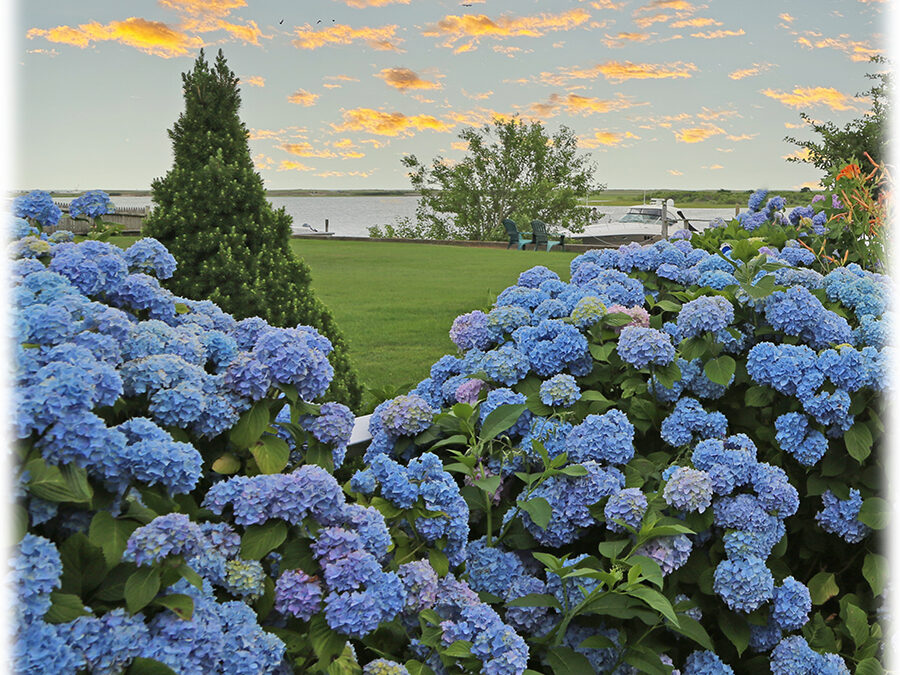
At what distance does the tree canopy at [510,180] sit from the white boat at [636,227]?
85.2 inches

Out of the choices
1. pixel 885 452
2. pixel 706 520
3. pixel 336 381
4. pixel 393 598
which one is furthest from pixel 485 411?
pixel 336 381

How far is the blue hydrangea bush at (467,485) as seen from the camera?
124 centimetres

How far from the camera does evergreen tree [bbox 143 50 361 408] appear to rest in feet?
12.6

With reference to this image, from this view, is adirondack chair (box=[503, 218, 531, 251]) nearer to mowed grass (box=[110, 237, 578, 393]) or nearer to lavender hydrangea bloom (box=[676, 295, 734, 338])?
mowed grass (box=[110, 237, 578, 393])

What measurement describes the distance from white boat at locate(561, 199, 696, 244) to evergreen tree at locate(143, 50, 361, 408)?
19.3 m

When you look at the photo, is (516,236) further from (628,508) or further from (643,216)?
(628,508)

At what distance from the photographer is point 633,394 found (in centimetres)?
248

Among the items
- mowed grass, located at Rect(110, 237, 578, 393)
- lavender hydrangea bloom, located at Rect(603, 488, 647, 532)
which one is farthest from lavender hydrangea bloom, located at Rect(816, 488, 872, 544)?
mowed grass, located at Rect(110, 237, 578, 393)

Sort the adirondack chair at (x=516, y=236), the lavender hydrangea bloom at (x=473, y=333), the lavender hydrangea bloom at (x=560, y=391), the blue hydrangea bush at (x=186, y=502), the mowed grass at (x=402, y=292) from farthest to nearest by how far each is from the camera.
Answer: the adirondack chair at (x=516, y=236) → the mowed grass at (x=402, y=292) → the lavender hydrangea bloom at (x=473, y=333) → the lavender hydrangea bloom at (x=560, y=391) → the blue hydrangea bush at (x=186, y=502)

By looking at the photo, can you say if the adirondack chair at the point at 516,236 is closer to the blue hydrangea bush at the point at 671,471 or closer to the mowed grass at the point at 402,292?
the mowed grass at the point at 402,292

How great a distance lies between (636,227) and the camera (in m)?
23.6

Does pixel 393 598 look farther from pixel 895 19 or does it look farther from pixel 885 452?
pixel 895 19

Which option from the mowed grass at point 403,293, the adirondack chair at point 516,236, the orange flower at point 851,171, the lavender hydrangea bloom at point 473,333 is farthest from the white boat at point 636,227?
the lavender hydrangea bloom at point 473,333

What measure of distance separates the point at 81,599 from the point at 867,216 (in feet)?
12.9
